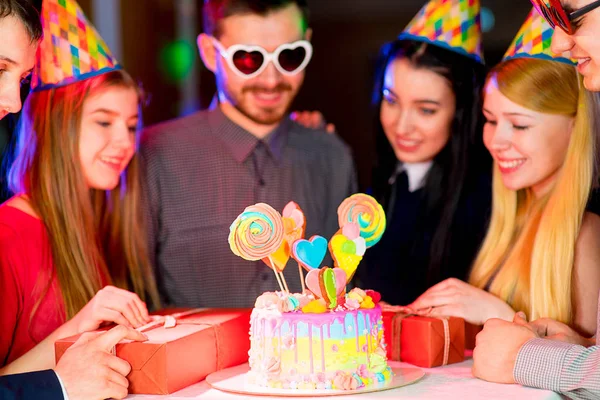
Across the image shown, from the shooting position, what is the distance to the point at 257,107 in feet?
10.3

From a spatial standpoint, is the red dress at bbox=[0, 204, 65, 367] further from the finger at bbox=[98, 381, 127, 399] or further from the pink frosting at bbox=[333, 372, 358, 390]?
the pink frosting at bbox=[333, 372, 358, 390]

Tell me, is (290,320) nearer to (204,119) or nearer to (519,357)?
(519,357)

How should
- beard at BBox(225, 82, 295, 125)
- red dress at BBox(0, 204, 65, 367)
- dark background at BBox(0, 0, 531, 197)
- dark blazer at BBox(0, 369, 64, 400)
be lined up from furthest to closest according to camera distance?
dark background at BBox(0, 0, 531, 197), beard at BBox(225, 82, 295, 125), red dress at BBox(0, 204, 65, 367), dark blazer at BBox(0, 369, 64, 400)

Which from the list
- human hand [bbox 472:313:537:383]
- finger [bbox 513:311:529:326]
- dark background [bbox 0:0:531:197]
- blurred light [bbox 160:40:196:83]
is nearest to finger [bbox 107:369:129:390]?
human hand [bbox 472:313:537:383]

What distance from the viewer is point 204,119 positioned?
332cm

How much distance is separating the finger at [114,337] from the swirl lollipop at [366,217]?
593 millimetres

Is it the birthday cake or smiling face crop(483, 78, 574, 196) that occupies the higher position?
smiling face crop(483, 78, 574, 196)

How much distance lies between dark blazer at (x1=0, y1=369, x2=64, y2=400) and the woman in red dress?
11.7 inches

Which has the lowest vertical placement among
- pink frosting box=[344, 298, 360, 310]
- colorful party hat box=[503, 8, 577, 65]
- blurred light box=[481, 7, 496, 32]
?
pink frosting box=[344, 298, 360, 310]

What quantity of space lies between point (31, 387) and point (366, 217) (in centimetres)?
92

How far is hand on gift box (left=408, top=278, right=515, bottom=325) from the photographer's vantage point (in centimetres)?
249

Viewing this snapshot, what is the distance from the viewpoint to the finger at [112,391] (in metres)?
1.96

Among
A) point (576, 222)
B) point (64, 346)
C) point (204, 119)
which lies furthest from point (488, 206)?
point (64, 346)

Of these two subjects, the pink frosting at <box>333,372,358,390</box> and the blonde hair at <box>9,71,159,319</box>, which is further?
the blonde hair at <box>9,71,159,319</box>
